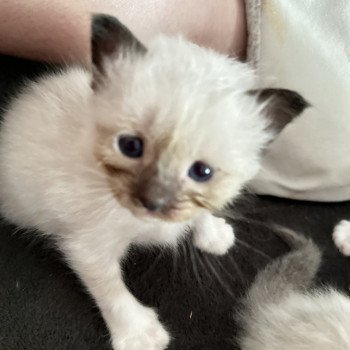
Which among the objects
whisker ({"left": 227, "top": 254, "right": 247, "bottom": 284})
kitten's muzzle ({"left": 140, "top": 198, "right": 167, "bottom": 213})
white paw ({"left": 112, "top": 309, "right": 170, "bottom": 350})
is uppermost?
kitten's muzzle ({"left": 140, "top": 198, "right": 167, "bottom": 213})

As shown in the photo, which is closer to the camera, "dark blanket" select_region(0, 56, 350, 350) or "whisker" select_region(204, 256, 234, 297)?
"dark blanket" select_region(0, 56, 350, 350)

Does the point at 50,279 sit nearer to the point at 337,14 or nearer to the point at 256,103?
the point at 256,103

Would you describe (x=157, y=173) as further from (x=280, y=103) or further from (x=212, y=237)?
(x=212, y=237)

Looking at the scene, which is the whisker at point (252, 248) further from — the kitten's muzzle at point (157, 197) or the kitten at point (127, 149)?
the kitten's muzzle at point (157, 197)

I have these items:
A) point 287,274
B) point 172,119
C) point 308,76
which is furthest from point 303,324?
point 308,76

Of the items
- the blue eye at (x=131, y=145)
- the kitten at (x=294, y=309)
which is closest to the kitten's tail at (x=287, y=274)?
the kitten at (x=294, y=309)

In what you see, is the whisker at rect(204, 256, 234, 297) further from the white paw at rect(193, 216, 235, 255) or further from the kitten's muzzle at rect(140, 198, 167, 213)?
the kitten's muzzle at rect(140, 198, 167, 213)

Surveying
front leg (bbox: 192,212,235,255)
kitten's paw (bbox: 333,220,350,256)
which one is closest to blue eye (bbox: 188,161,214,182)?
front leg (bbox: 192,212,235,255)
